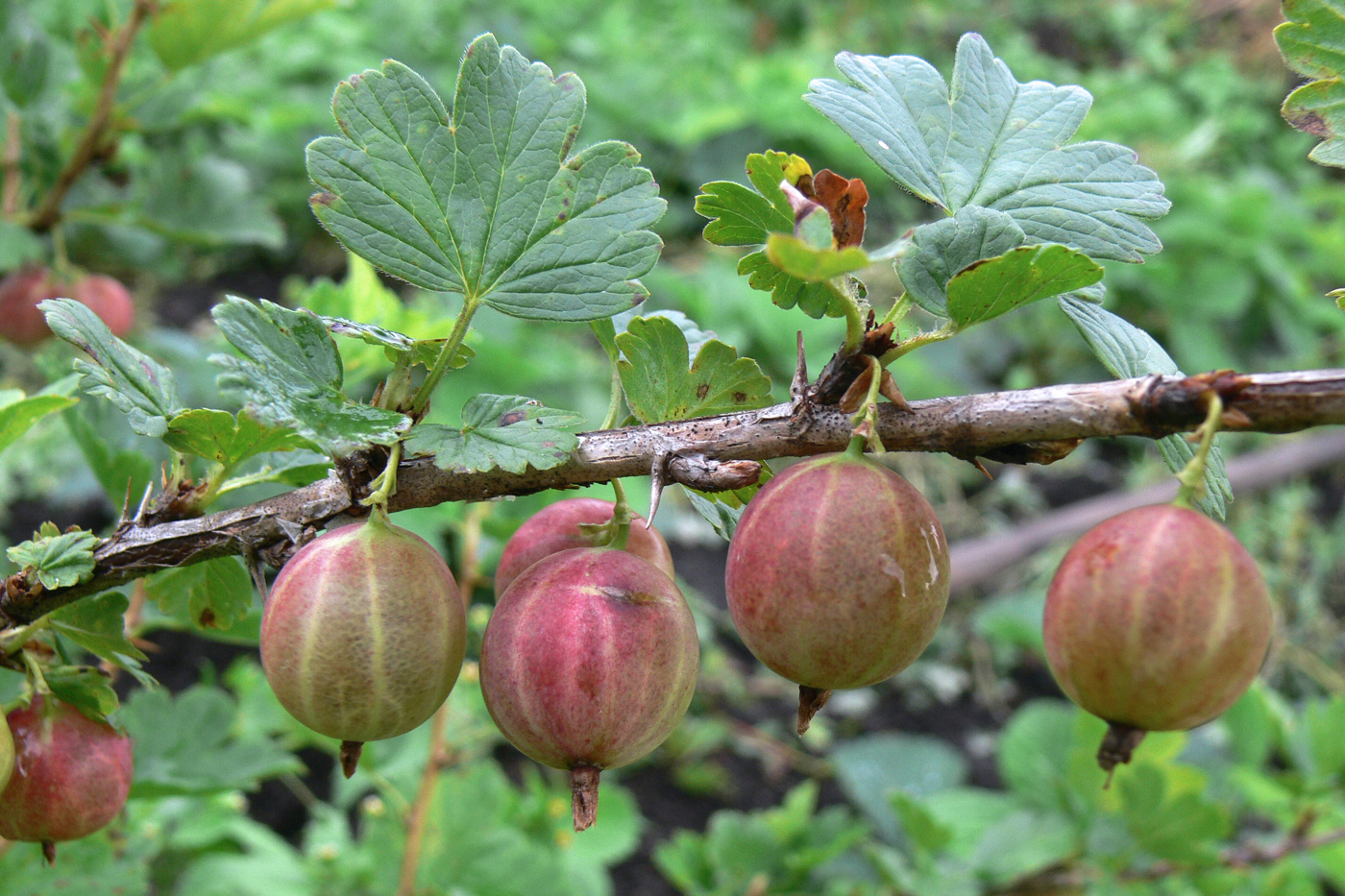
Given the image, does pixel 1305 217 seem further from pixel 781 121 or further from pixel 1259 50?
pixel 781 121

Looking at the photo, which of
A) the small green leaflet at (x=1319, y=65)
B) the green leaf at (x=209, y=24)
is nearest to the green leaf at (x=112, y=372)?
the small green leaflet at (x=1319, y=65)

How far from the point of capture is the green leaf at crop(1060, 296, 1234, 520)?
59cm

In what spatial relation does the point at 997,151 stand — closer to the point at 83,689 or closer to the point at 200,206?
the point at 83,689

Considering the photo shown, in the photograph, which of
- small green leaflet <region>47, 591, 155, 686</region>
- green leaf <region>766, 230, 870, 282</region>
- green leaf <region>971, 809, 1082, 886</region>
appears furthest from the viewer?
green leaf <region>971, 809, 1082, 886</region>

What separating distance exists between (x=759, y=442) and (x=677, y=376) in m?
0.10

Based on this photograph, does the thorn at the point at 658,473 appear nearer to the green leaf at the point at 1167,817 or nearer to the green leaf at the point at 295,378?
the green leaf at the point at 295,378

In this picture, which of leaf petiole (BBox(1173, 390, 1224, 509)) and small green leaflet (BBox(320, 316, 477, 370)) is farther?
small green leaflet (BBox(320, 316, 477, 370))

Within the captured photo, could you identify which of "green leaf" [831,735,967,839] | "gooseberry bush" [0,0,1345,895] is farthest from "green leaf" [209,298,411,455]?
"green leaf" [831,735,967,839]

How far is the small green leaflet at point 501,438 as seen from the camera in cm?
60

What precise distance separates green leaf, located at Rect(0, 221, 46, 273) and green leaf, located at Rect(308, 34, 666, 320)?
3.21 feet

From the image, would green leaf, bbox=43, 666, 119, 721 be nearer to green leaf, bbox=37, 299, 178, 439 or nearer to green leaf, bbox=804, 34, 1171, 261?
green leaf, bbox=37, 299, 178, 439

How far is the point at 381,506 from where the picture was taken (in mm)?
602

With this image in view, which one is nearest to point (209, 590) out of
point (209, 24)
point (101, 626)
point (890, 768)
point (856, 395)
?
point (101, 626)

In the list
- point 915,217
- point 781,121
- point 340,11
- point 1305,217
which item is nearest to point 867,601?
point 781,121
